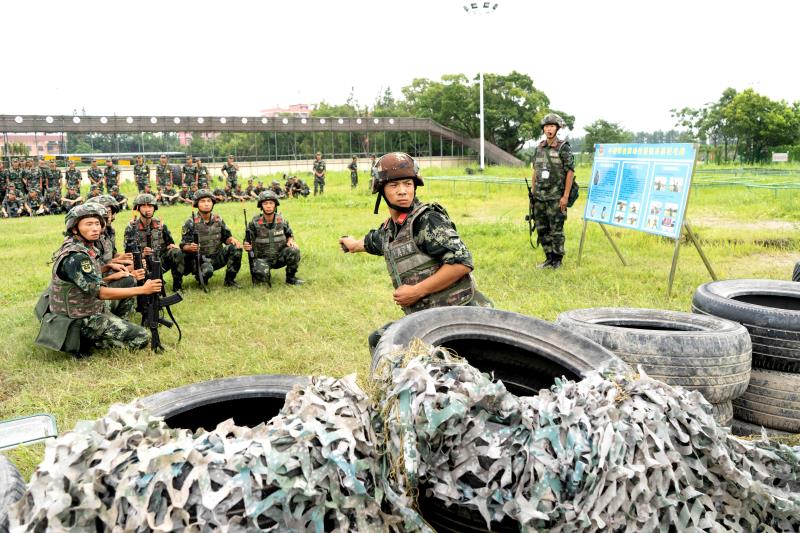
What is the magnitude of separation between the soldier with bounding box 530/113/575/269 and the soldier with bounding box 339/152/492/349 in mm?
5165

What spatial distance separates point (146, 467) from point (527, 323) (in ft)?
6.03

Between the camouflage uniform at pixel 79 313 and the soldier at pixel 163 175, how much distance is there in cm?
1944

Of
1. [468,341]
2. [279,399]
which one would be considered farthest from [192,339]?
[468,341]

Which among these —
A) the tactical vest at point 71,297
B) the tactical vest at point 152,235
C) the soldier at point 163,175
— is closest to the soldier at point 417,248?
the tactical vest at point 71,297

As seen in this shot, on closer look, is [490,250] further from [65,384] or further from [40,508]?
[40,508]

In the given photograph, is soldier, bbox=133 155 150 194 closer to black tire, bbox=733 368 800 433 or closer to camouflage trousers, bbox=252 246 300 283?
camouflage trousers, bbox=252 246 300 283

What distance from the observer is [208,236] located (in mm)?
8727

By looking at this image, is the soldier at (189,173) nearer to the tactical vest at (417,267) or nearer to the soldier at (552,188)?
the soldier at (552,188)

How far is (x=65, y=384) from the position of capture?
515 cm

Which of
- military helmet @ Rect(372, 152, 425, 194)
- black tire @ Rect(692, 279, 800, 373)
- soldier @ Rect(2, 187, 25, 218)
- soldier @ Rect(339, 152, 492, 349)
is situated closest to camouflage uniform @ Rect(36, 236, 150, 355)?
soldier @ Rect(339, 152, 492, 349)

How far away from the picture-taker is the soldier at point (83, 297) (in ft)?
18.3

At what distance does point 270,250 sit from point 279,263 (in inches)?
8.9

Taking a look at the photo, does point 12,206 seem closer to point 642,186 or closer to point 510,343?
point 642,186

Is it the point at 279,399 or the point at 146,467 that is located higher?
the point at 146,467
